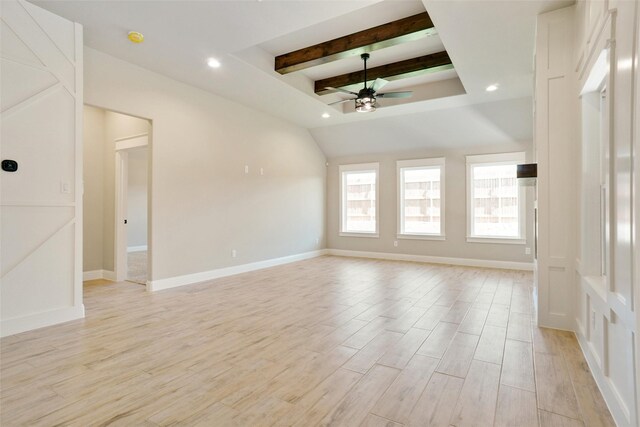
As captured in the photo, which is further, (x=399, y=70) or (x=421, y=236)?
(x=421, y=236)

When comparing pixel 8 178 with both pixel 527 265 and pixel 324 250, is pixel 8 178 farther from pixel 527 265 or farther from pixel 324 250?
pixel 527 265

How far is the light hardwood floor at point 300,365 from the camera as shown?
5.94 feet

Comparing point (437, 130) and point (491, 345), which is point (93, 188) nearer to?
point (491, 345)

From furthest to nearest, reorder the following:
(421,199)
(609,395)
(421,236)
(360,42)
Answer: (421,199)
(421,236)
(360,42)
(609,395)

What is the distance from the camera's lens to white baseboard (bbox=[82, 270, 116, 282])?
544cm

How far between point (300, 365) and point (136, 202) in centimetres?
897

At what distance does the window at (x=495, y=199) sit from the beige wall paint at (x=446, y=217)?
4.9 inches

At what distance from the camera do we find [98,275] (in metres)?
5.61

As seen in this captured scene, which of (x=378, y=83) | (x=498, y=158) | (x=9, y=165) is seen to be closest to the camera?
(x=9, y=165)

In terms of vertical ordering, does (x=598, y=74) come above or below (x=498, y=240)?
above

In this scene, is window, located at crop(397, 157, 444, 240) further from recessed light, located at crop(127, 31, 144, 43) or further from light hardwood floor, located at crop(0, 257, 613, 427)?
recessed light, located at crop(127, 31, 144, 43)

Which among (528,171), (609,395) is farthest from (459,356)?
(528,171)

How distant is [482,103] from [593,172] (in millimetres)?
3608

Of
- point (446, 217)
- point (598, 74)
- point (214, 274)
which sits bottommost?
point (214, 274)
